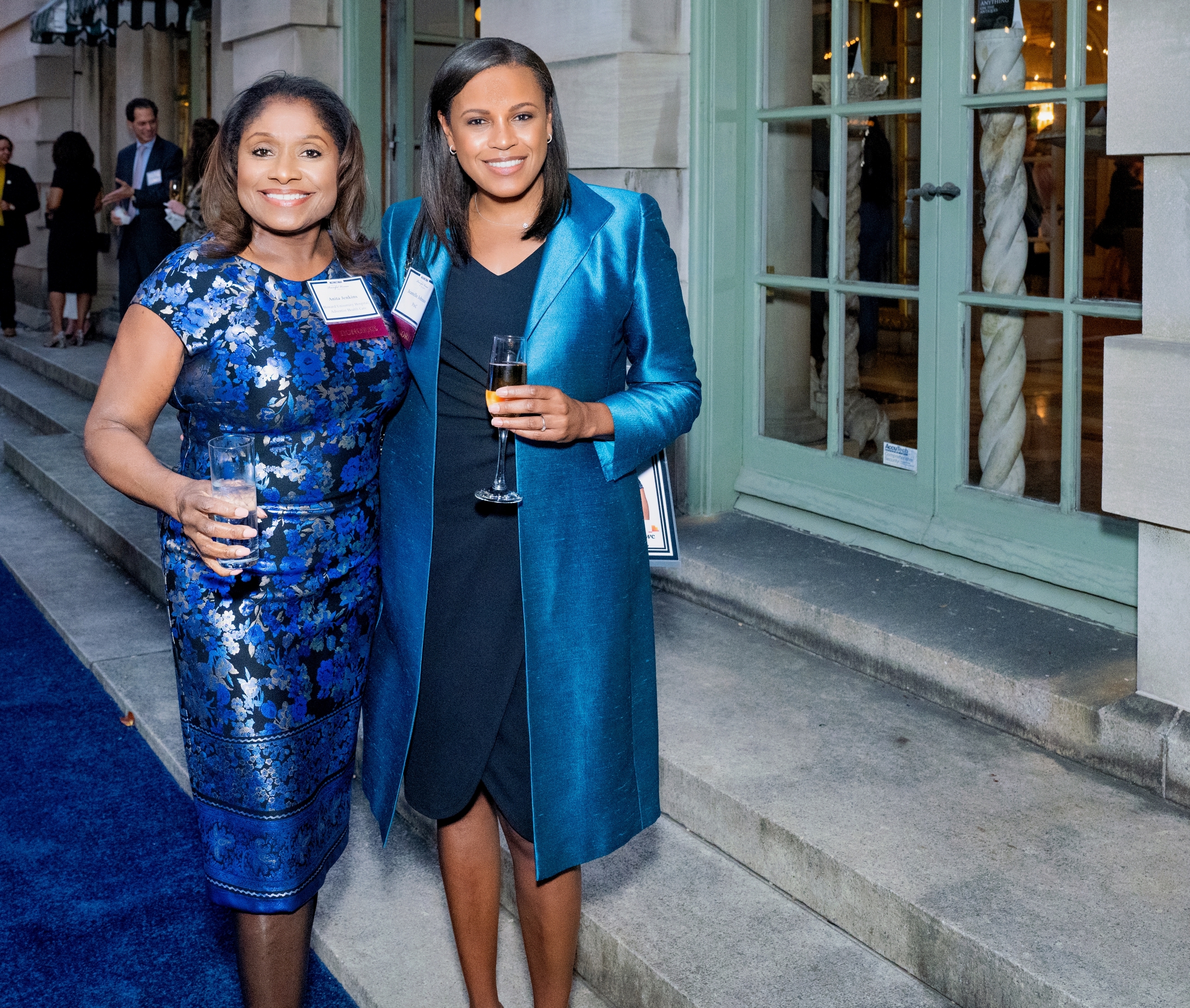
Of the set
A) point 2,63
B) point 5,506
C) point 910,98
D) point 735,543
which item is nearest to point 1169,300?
point 910,98

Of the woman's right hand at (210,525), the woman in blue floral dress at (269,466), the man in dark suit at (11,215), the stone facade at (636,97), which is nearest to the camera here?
the woman's right hand at (210,525)

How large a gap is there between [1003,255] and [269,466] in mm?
2674

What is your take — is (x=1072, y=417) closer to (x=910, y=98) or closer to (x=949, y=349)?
(x=949, y=349)

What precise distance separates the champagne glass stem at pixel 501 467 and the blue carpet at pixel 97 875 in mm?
1359

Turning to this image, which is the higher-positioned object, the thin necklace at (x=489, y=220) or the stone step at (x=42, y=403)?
the thin necklace at (x=489, y=220)

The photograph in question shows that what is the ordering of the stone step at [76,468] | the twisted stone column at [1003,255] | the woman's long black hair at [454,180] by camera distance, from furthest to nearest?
the stone step at [76,468]
the twisted stone column at [1003,255]
the woman's long black hair at [454,180]

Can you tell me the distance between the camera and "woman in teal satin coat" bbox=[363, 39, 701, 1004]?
2449 millimetres

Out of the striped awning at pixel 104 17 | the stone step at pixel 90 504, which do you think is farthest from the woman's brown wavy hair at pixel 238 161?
the striped awning at pixel 104 17

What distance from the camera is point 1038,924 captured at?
2654mm

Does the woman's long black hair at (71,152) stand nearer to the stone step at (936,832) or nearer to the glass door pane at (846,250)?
the glass door pane at (846,250)

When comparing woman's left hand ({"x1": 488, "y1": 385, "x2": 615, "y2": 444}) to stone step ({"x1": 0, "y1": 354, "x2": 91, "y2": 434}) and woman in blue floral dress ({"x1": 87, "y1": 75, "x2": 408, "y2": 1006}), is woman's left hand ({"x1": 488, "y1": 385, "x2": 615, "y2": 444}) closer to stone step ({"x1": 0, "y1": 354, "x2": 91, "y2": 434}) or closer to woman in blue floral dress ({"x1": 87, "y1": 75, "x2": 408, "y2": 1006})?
woman in blue floral dress ({"x1": 87, "y1": 75, "x2": 408, "y2": 1006})

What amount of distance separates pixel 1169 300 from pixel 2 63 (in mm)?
15836

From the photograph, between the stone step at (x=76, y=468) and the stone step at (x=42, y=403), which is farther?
the stone step at (x=42, y=403)

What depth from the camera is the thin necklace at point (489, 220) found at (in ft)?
8.24
